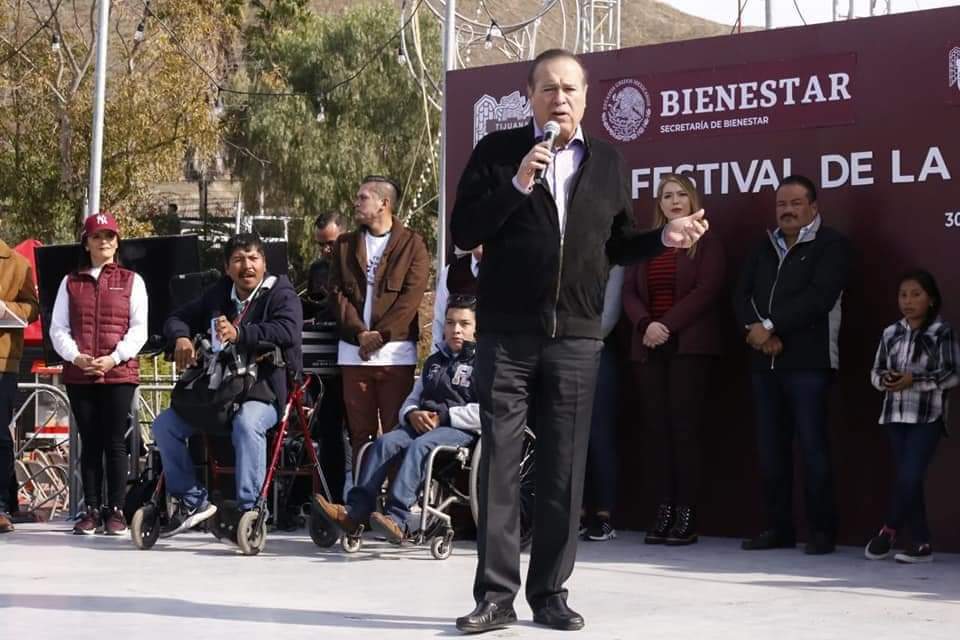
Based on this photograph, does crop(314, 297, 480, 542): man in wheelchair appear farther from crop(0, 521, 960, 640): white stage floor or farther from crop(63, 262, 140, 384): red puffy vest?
crop(63, 262, 140, 384): red puffy vest

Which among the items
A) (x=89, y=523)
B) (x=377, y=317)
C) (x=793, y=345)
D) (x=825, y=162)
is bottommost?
(x=89, y=523)

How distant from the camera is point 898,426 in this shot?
328 inches

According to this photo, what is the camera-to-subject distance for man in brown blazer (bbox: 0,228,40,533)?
9914 mm

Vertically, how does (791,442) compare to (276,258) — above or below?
below

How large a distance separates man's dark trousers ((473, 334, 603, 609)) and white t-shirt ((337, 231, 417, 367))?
3491 mm

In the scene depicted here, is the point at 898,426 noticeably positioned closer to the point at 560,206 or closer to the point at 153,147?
the point at 560,206

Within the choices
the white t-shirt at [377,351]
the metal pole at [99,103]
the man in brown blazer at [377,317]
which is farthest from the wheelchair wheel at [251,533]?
the metal pole at [99,103]

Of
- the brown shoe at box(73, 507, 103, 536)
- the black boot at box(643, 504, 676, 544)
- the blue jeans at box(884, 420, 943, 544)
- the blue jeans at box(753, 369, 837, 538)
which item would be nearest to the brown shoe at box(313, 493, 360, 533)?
the black boot at box(643, 504, 676, 544)

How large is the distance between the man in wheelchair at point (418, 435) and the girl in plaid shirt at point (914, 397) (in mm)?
2071

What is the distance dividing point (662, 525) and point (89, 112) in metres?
25.7

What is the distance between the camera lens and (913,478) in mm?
8180

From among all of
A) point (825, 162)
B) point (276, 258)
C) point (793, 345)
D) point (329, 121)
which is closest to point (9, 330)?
point (276, 258)

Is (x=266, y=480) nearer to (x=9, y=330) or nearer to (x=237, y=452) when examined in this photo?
Answer: (x=237, y=452)

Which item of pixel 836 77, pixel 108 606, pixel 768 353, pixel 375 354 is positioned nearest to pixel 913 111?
pixel 836 77
